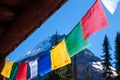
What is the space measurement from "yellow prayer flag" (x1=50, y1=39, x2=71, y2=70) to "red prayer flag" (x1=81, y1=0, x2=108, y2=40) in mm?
1450

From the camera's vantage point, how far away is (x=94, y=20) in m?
4.58

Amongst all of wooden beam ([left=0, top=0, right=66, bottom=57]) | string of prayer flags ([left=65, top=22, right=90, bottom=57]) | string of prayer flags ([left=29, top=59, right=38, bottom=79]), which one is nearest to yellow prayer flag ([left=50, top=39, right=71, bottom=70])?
string of prayer flags ([left=65, top=22, right=90, bottom=57])

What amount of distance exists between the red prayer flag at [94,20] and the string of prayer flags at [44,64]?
2.53m

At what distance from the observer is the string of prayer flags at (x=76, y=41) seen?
5.22m

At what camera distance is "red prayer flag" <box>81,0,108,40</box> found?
435 cm

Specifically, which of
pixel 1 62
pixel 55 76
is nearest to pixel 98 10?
pixel 1 62

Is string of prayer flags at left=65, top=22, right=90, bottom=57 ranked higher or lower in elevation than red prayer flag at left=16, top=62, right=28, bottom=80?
higher

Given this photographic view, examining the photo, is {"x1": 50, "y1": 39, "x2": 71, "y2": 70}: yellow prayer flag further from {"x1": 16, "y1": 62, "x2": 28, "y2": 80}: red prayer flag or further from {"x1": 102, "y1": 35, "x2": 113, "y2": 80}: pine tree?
{"x1": 102, "y1": 35, "x2": 113, "y2": 80}: pine tree

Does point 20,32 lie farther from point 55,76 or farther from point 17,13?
point 55,76

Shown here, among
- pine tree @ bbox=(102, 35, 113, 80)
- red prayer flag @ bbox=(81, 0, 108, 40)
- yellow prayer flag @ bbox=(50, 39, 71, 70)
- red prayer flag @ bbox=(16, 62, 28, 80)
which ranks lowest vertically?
red prayer flag @ bbox=(16, 62, 28, 80)

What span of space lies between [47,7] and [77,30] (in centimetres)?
188

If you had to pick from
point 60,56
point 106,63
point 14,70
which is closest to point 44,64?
point 60,56

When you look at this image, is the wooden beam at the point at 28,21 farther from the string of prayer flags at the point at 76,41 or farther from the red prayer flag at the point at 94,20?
the string of prayer flags at the point at 76,41

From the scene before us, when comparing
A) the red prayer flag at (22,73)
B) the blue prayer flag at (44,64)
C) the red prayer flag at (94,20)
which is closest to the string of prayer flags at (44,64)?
the blue prayer flag at (44,64)
